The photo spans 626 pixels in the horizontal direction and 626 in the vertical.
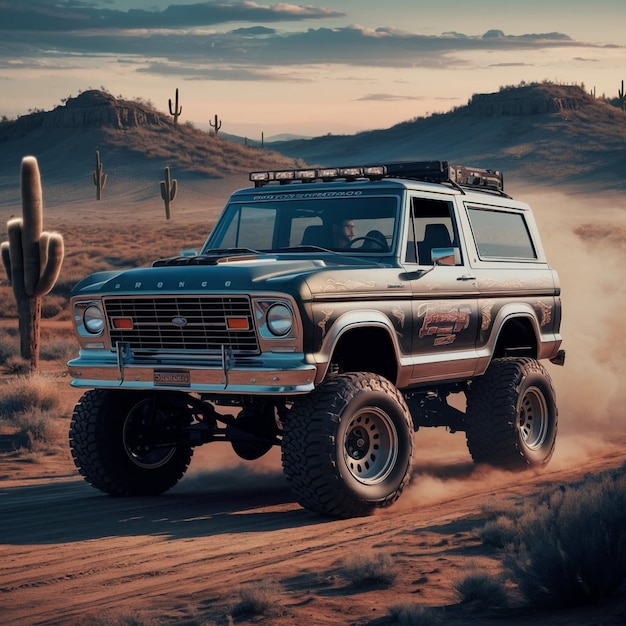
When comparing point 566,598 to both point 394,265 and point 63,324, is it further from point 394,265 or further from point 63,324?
point 63,324

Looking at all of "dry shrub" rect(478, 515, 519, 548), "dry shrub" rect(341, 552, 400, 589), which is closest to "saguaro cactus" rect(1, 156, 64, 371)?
"dry shrub" rect(478, 515, 519, 548)

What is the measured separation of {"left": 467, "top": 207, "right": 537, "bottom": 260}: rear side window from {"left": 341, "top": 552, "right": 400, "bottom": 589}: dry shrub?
4613mm

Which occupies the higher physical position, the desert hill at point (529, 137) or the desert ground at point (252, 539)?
the desert hill at point (529, 137)

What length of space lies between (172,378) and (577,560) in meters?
3.79

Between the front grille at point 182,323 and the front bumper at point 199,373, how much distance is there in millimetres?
101

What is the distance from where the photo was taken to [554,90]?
120 meters

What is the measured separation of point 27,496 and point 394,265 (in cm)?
362

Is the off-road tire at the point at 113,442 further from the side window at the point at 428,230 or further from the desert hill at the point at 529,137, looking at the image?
the desert hill at the point at 529,137

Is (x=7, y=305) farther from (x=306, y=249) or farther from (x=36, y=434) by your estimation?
(x=306, y=249)

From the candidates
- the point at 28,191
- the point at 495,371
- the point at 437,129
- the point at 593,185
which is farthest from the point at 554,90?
the point at 495,371

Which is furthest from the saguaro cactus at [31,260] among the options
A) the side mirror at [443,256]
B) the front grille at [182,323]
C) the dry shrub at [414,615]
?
the dry shrub at [414,615]

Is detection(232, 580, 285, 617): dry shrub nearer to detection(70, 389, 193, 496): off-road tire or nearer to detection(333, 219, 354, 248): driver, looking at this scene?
detection(70, 389, 193, 496): off-road tire

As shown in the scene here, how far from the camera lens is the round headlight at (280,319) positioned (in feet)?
27.6

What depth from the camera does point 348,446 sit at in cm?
900
